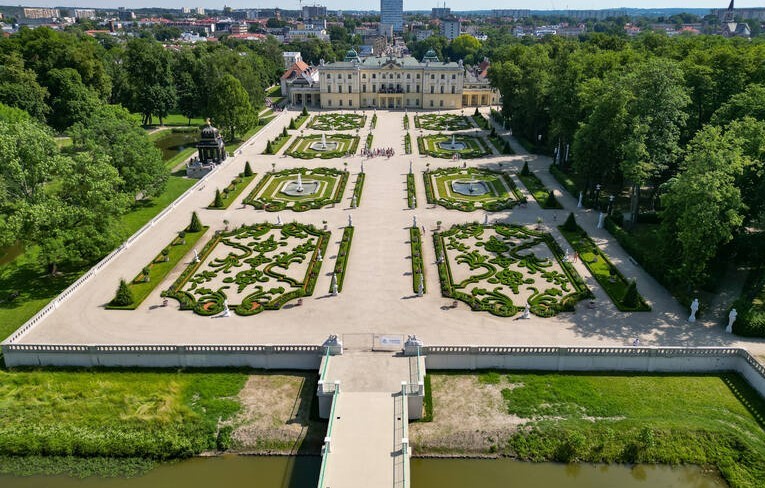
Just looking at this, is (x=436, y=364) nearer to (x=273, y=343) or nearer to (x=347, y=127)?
(x=273, y=343)

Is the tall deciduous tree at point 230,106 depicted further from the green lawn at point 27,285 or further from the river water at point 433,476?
the river water at point 433,476

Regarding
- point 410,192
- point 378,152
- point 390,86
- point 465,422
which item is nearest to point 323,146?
point 378,152

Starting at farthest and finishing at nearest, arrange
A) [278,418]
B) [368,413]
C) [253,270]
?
[253,270] → [278,418] → [368,413]

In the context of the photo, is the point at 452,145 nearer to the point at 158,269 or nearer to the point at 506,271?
the point at 506,271

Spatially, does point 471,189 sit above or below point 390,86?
below

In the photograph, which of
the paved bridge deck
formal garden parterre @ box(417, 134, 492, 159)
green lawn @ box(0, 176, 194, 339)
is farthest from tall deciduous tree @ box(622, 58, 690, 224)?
green lawn @ box(0, 176, 194, 339)

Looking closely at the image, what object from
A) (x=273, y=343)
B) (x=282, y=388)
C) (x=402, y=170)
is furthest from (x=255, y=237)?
(x=402, y=170)
